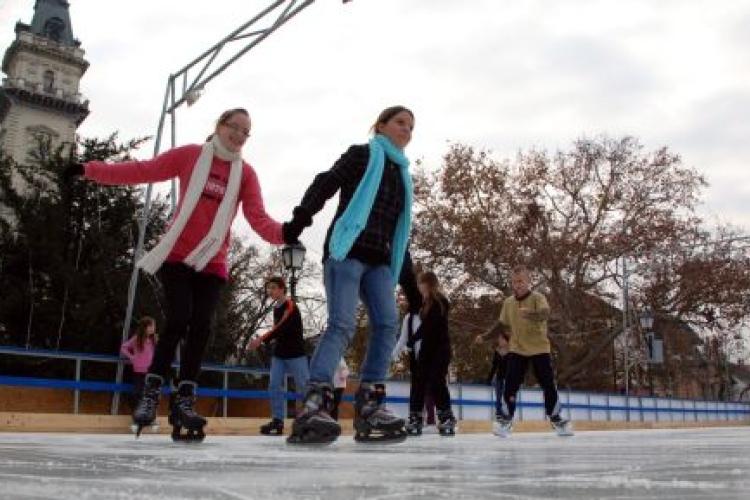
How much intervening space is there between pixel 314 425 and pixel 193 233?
1427 millimetres

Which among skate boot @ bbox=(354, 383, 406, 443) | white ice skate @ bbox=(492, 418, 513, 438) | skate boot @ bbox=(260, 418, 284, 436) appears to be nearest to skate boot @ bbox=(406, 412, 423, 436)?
white ice skate @ bbox=(492, 418, 513, 438)

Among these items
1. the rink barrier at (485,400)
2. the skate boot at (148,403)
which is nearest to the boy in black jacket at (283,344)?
the rink barrier at (485,400)

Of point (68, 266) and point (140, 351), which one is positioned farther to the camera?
point (68, 266)

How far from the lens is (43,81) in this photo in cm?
5862

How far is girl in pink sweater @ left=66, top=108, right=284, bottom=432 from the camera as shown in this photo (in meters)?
4.11

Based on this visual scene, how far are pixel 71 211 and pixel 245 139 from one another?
885 cm

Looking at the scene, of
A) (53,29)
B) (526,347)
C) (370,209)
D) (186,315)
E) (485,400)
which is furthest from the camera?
(53,29)

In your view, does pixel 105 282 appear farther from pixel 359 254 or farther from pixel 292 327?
pixel 359 254

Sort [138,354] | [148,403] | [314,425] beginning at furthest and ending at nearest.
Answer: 1. [138,354]
2. [148,403]
3. [314,425]

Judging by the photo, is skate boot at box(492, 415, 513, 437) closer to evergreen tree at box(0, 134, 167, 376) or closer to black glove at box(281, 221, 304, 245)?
black glove at box(281, 221, 304, 245)

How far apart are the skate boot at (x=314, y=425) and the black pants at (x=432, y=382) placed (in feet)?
10.8

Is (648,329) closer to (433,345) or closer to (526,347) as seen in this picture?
(526,347)

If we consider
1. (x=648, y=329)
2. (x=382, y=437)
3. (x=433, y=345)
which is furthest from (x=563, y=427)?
(x=648, y=329)

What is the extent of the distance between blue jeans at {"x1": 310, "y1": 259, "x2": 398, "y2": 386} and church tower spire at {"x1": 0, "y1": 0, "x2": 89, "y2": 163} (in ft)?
177
